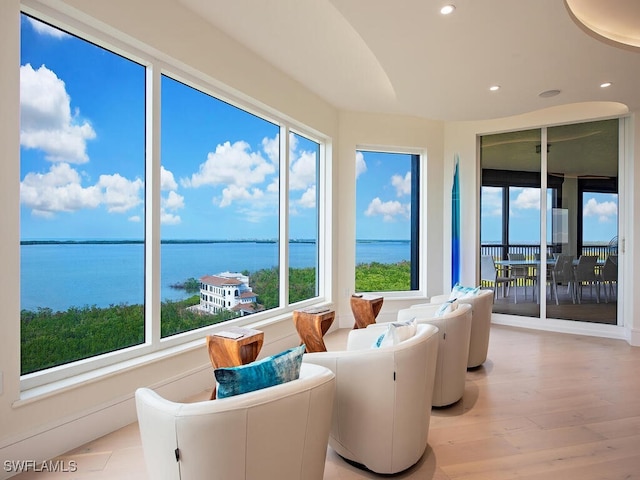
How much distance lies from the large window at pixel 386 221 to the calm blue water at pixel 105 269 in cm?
238

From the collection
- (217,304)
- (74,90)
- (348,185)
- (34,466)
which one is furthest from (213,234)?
(348,185)

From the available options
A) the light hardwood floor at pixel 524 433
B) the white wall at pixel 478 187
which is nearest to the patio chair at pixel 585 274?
the white wall at pixel 478 187

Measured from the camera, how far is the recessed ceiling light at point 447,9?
2691 mm

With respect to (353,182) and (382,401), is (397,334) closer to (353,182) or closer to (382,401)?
(382,401)

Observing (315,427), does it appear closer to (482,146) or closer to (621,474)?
(621,474)

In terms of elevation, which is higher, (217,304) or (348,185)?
(348,185)

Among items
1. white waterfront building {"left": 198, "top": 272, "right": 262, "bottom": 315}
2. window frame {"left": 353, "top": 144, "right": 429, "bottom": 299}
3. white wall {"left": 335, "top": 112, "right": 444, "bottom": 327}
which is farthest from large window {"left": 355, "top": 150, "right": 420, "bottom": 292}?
→ white waterfront building {"left": 198, "top": 272, "right": 262, "bottom": 315}

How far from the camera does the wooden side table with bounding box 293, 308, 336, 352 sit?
11.5 ft

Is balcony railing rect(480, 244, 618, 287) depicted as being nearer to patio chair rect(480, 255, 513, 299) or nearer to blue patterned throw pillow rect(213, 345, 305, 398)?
patio chair rect(480, 255, 513, 299)

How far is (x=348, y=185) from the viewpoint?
19.1ft

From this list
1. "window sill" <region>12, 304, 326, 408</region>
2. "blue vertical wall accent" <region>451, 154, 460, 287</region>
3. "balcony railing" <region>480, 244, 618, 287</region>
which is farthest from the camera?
"blue vertical wall accent" <region>451, 154, 460, 287</region>

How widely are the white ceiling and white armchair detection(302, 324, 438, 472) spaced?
2328 mm

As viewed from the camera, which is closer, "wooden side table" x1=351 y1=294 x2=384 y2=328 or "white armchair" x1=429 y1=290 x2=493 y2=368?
"white armchair" x1=429 y1=290 x2=493 y2=368

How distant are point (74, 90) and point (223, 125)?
58.7 inches
